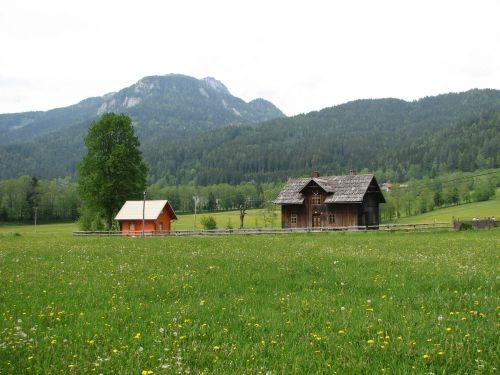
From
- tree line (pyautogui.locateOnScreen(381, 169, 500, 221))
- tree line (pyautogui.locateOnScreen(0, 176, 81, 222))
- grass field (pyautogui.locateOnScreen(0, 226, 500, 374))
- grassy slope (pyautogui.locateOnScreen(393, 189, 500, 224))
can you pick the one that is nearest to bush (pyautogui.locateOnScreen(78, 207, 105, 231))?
grass field (pyautogui.locateOnScreen(0, 226, 500, 374))

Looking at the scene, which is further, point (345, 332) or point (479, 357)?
point (345, 332)

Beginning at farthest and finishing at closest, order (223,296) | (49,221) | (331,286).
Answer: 1. (49,221)
2. (331,286)
3. (223,296)

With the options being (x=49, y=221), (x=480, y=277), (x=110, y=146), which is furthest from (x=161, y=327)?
(x=49, y=221)

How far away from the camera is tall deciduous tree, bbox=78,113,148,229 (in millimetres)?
60906

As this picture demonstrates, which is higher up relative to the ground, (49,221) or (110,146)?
(110,146)

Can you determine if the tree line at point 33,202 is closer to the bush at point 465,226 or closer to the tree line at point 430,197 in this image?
the tree line at point 430,197

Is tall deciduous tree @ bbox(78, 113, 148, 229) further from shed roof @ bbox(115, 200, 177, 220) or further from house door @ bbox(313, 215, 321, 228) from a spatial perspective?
house door @ bbox(313, 215, 321, 228)

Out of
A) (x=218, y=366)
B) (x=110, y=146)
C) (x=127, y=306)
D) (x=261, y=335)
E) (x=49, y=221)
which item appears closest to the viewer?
(x=218, y=366)

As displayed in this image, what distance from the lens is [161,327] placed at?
9.20 m

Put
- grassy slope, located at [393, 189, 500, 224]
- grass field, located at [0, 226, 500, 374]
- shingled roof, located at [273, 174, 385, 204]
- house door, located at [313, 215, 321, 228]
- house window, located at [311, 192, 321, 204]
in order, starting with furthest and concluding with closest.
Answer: grassy slope, located at [393, 189, 500, 224], house door, located at [313, 215, 321, 228], house window, located at [311, 192, 321, 204], shingled roof, located at [273, 174, 385, 204], grass field, located at [0, 226, 500, 374]

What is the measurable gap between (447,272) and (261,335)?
948cm

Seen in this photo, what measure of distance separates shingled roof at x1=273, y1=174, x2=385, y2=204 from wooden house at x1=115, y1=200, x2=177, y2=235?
1725 centimetres

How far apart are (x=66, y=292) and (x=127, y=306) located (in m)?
2.86

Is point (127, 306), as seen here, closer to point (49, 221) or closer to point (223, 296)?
point (223, 296)
